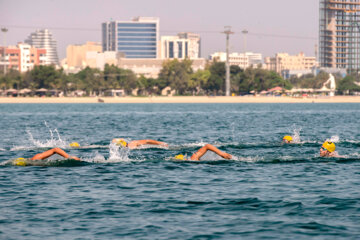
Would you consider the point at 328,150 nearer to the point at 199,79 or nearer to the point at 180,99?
the point at 180,99

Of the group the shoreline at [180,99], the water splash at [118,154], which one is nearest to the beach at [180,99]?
the shoreline at [180,99]

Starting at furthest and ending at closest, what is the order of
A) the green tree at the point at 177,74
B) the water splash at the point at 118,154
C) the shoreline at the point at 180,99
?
1. the green tree at the point at 177,74
2. the shoreline at the point at 180,99
3. the water splash at the point at 118,154

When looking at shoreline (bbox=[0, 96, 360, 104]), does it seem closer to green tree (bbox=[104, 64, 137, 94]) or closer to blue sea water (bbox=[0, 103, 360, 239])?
green tree (bbox=[104, 64, 137, 94])

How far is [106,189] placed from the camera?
68.6 feet

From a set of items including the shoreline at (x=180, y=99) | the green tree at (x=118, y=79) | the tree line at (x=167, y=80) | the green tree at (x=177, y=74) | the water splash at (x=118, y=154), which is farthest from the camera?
the green tree at (x=177, y=74)

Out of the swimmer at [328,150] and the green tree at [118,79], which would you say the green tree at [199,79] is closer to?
the green tree at [118,79]

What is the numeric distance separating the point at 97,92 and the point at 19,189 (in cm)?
18011

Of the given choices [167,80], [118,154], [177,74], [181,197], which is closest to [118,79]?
[167,80]

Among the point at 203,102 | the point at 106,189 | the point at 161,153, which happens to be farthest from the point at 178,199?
the point at 203,102

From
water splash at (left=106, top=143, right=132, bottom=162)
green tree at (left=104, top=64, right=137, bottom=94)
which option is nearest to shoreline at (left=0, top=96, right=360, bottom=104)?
green tree at (left=104, top=64, right=137, bottom=94)

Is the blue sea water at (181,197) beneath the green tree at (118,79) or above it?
beneath

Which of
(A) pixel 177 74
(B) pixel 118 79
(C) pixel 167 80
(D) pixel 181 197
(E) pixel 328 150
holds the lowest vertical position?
(D) pixel 181 197

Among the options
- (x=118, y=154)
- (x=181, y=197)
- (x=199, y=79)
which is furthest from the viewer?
(x=199, y=79)

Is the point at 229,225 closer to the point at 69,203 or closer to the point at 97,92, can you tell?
the point at 69,203
